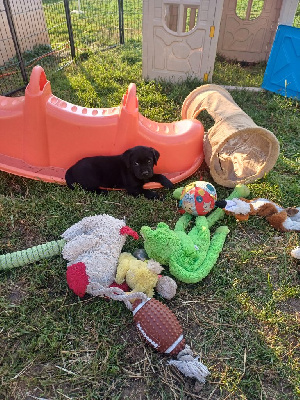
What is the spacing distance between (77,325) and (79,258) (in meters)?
0.38

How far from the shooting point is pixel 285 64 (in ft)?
15.0

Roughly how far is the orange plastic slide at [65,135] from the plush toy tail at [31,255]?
0.77m

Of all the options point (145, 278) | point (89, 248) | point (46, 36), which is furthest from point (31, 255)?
point (46, 36)

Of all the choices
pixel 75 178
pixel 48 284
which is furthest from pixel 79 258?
pixel 75 178

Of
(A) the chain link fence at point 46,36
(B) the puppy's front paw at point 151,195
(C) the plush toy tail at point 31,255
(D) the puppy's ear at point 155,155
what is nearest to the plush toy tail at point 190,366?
(C) the plush toy tail at point 31,255

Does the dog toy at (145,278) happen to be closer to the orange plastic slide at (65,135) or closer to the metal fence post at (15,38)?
the orange plastic slide at (65,135)

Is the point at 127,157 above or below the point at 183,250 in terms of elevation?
above

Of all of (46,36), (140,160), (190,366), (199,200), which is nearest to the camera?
(190,366)

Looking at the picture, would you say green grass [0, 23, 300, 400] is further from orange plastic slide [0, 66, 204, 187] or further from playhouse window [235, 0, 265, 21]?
playhouse window [235, 0, 265, 21]

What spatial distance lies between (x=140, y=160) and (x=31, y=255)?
1011 mm

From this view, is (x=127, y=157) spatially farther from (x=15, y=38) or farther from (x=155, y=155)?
(x=15, y=38)

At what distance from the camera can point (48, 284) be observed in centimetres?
214

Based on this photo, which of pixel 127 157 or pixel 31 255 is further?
pixel 127 157

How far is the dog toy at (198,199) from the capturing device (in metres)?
2.54
